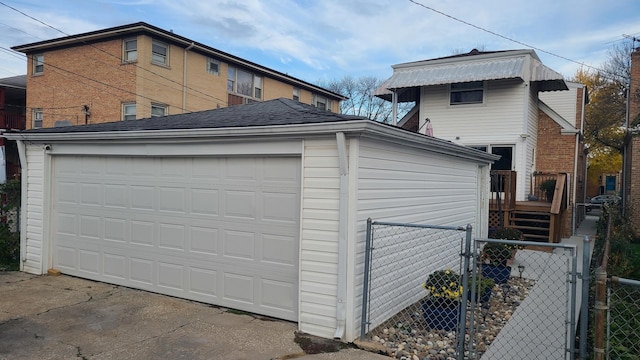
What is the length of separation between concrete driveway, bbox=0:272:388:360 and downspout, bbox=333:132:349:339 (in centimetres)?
35

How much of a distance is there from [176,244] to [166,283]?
60 cm

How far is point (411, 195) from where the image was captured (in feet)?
21.2

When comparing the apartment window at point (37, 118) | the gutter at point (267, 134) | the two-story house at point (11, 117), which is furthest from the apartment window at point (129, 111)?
the gutter at point (267, 134)

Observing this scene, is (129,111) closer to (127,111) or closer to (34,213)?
(127,111)

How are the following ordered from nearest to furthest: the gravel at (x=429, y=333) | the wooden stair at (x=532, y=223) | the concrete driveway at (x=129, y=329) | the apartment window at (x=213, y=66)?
the concrete driveway at (x=129, y=329) < the gravel at (x=429, y=333) < the wooden stair at (x=532, y=223) < the apartment window at (x=213, y=66)

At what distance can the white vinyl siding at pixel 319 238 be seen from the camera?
501cm

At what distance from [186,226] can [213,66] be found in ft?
49.0

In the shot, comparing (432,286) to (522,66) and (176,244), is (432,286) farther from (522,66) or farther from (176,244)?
(522,66)

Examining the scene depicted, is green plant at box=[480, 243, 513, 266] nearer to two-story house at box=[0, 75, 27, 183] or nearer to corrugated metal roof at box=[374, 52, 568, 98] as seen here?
corrugated metal roof at box=[374, 52, 568, 98]

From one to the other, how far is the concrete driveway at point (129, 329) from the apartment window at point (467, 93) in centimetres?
1155

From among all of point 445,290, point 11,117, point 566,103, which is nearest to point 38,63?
point 11,117

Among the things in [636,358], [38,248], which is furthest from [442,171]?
[38,248]

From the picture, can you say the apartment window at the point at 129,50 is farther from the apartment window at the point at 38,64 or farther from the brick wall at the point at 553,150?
the brick wall at the point at 553,150

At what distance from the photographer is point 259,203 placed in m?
5.70
